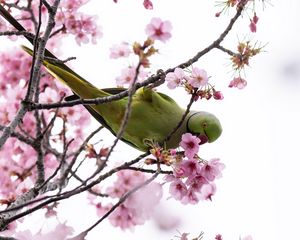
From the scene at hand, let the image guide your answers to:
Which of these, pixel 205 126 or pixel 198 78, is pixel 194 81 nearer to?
pixel 198 78

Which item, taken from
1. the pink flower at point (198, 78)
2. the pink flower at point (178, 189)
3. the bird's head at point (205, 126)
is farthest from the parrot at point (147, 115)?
the pink flower at point (198, 78)

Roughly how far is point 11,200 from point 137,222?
122 centimetres

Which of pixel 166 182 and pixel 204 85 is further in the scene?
pixel 166 182

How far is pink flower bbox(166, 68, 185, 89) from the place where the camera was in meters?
3.11

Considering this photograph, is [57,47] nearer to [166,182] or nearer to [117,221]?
[117,221]

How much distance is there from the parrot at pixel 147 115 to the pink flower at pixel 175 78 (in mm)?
688

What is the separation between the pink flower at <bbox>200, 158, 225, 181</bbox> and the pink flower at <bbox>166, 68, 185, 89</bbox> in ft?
2.02

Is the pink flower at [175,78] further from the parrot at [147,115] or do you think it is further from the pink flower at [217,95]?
the parrot at [147,115]

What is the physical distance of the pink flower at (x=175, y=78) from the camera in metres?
3.11

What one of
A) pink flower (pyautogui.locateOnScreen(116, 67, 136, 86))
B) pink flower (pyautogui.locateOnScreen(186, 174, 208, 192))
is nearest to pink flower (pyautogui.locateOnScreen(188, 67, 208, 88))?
pink flower (pyautogui.locateOnScreen(186, 174, 208, 192))

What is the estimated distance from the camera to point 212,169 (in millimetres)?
3449

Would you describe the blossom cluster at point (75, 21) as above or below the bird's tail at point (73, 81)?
above

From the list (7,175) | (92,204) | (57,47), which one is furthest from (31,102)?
(57,47)

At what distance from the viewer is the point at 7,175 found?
5730 mm
